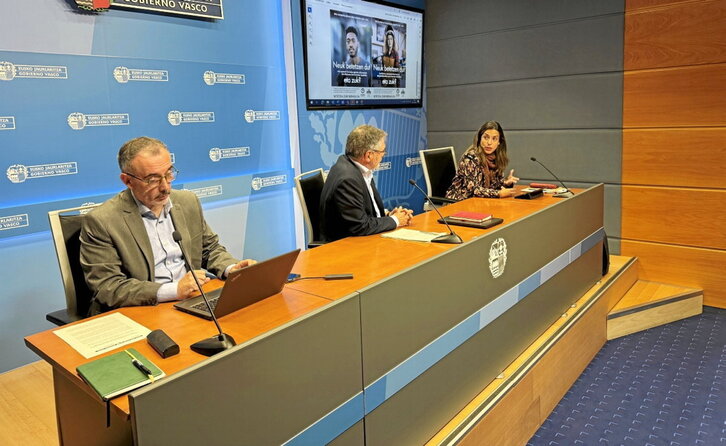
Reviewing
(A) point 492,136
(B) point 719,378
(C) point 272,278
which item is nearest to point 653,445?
(B) point 719,378

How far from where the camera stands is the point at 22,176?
2.71 metres

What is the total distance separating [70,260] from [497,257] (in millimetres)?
1653

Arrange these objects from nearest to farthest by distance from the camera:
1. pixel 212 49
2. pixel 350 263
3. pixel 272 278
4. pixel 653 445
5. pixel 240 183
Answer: pixel 272 278 < pixel 350 263 < pixel 653 445 < pixel 212 49 < pixel 240 183

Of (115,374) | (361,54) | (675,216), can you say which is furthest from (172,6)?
(675,216)

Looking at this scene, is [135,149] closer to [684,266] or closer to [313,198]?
[313,198]

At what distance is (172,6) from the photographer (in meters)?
3.21

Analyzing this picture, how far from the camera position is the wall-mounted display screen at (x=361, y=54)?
13.2 ft

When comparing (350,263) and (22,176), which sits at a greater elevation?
(22,176)

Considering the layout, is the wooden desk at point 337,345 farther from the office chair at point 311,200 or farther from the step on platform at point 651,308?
the step on platform at point 651,308

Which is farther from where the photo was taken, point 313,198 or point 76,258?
point 313,198

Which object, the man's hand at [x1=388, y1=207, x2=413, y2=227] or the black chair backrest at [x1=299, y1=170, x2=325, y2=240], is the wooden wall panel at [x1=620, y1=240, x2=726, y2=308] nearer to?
the man's hand at [x1=388, y1=207, x2=413, y2=227]

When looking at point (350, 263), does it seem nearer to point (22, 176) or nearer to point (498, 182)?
point (22, 176)

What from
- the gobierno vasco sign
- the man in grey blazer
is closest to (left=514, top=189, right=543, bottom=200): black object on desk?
the man in grey blazer

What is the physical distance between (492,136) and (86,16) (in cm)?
249
